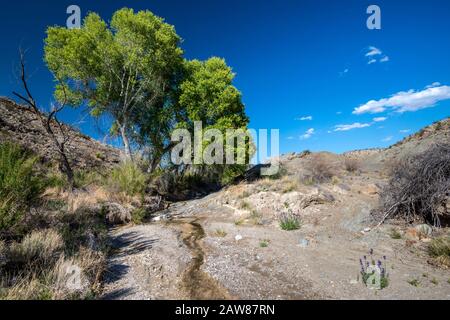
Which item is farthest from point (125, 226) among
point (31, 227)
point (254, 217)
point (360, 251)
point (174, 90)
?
point (174, 90)

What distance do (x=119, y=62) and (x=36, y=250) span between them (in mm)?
14287

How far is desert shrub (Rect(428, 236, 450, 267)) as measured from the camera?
5.49 m

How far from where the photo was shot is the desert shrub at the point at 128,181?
43.9 ft

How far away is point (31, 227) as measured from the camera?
633cm

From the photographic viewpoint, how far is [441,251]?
227 inches

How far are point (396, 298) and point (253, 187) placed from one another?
9693 mm

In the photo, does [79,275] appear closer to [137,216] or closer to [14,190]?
[14,190]

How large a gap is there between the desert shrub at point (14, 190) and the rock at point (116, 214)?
385 cm

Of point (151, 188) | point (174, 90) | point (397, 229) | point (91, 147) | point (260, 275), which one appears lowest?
point (260, 275)

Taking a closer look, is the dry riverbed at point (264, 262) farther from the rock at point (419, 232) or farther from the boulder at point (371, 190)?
the boulder at point (371, 190)

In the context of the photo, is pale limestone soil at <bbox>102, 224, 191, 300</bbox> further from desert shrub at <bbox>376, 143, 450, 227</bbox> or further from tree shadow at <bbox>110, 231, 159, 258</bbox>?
desert shrub at <bbox>376, 143, 450, 227</bbox>

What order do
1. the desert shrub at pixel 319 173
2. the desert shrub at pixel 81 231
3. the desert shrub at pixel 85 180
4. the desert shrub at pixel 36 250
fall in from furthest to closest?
1. the desert shrub at pixel 319 173
2. the desert shrub at pixel 85 180
3. the desert shrub at pixel 81 231
4. the desert shrub at pixel 36 250

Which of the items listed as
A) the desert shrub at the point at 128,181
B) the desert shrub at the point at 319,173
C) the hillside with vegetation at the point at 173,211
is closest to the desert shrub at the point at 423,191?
the hillside with vegetation at the point at 173,211

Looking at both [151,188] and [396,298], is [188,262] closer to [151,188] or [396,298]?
Answer: [396,298]
